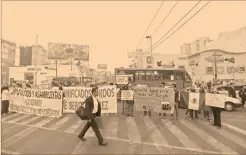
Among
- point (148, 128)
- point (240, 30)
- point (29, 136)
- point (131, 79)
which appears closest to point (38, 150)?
point (29, 136)

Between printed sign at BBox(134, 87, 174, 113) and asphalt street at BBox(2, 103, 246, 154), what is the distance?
4.74ft

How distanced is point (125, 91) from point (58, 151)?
289 inches

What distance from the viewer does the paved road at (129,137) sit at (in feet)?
23.6

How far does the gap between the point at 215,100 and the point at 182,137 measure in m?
3.44

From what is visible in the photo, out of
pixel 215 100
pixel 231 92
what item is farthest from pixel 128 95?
pixel 231 92

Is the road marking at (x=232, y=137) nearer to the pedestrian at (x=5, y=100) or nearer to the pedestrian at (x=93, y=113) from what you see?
the pedestrian at (x=93, y=113)

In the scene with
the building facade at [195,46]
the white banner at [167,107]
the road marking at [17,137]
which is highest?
the building facade at [195,46]

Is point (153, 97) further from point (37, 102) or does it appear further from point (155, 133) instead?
point (37, 102)

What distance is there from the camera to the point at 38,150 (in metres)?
7.09

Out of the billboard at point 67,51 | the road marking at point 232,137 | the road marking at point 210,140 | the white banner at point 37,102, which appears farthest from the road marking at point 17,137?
the billboard at point 67,51

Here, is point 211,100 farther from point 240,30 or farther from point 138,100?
point 240,30

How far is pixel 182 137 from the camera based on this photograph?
879 cm

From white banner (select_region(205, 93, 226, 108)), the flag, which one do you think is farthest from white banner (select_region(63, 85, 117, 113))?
white banner (select_region(205, 93, 226, 108))

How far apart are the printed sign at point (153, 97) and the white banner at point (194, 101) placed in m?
1.00
